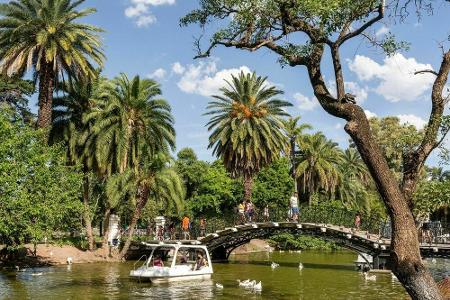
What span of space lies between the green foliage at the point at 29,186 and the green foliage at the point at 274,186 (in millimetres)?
30235

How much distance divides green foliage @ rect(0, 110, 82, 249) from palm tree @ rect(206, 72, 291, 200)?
17646 millimetres

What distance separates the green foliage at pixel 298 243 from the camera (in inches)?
2409

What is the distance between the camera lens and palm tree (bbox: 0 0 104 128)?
35.6 m

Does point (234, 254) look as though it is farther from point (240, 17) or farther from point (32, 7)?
point (240, 17)

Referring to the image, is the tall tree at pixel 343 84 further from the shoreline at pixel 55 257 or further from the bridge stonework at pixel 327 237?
the shoreline at pixel 55 257

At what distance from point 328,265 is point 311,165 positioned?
905 inches

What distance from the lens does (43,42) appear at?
35250mm

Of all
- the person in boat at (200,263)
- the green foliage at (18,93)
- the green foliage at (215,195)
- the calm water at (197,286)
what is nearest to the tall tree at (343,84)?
the calm water at (197,286)

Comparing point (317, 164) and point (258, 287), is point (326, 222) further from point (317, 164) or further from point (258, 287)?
point (317, 164)

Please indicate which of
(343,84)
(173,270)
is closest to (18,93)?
(173,270)

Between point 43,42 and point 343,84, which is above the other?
point 43,42

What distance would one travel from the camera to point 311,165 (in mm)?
62656

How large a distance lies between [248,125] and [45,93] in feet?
59.7

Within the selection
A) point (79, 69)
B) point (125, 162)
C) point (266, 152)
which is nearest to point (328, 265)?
point (266, 152)
